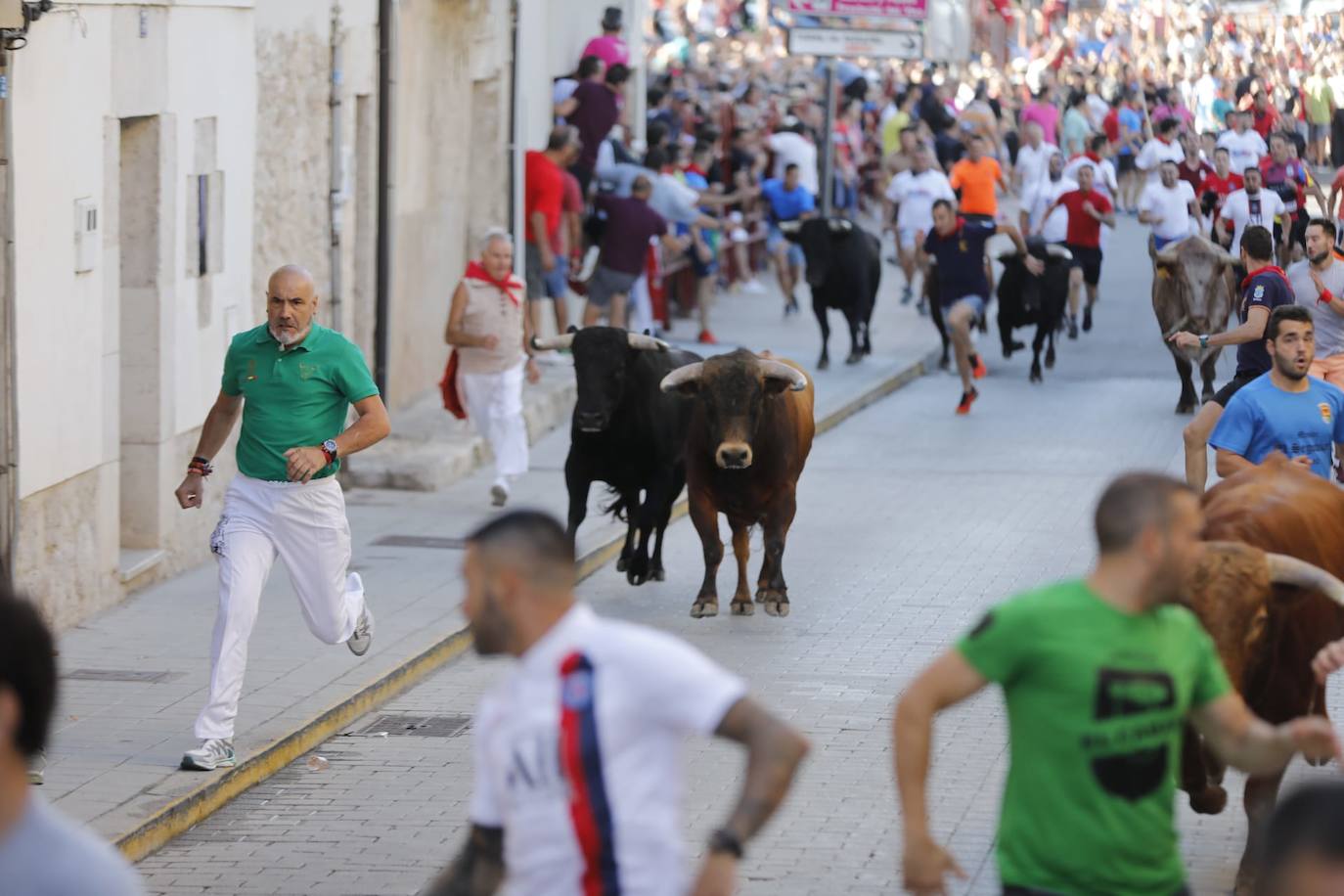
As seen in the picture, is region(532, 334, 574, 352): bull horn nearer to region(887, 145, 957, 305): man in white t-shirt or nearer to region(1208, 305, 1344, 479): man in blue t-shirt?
region(1208, 305, 1344, 479): man in blue t-shirt

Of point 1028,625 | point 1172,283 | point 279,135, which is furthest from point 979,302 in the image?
point 1028,625

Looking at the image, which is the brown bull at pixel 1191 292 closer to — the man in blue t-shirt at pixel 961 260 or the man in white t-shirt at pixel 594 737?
the man in blue t-shirt at pixel 961 260

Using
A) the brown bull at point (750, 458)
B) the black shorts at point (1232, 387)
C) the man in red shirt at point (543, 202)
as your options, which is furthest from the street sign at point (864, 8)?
the brown bull at point (750, 458)

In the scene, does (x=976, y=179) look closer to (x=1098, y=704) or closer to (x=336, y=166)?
(x=336, y=166)

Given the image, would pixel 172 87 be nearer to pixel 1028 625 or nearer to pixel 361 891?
pixel 361 891

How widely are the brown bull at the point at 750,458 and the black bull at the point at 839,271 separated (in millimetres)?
10899

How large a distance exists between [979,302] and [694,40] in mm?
32988

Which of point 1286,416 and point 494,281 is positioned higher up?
point 494,281

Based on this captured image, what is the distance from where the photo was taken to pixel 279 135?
15914 mm

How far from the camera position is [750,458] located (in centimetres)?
1273

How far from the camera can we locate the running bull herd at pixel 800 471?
732cm

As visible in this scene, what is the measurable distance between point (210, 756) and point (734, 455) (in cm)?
399

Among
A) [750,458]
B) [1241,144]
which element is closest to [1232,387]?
[750,458]

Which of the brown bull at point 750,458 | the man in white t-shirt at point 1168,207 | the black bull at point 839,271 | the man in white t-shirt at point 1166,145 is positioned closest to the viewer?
the brown bull at point 750,458
